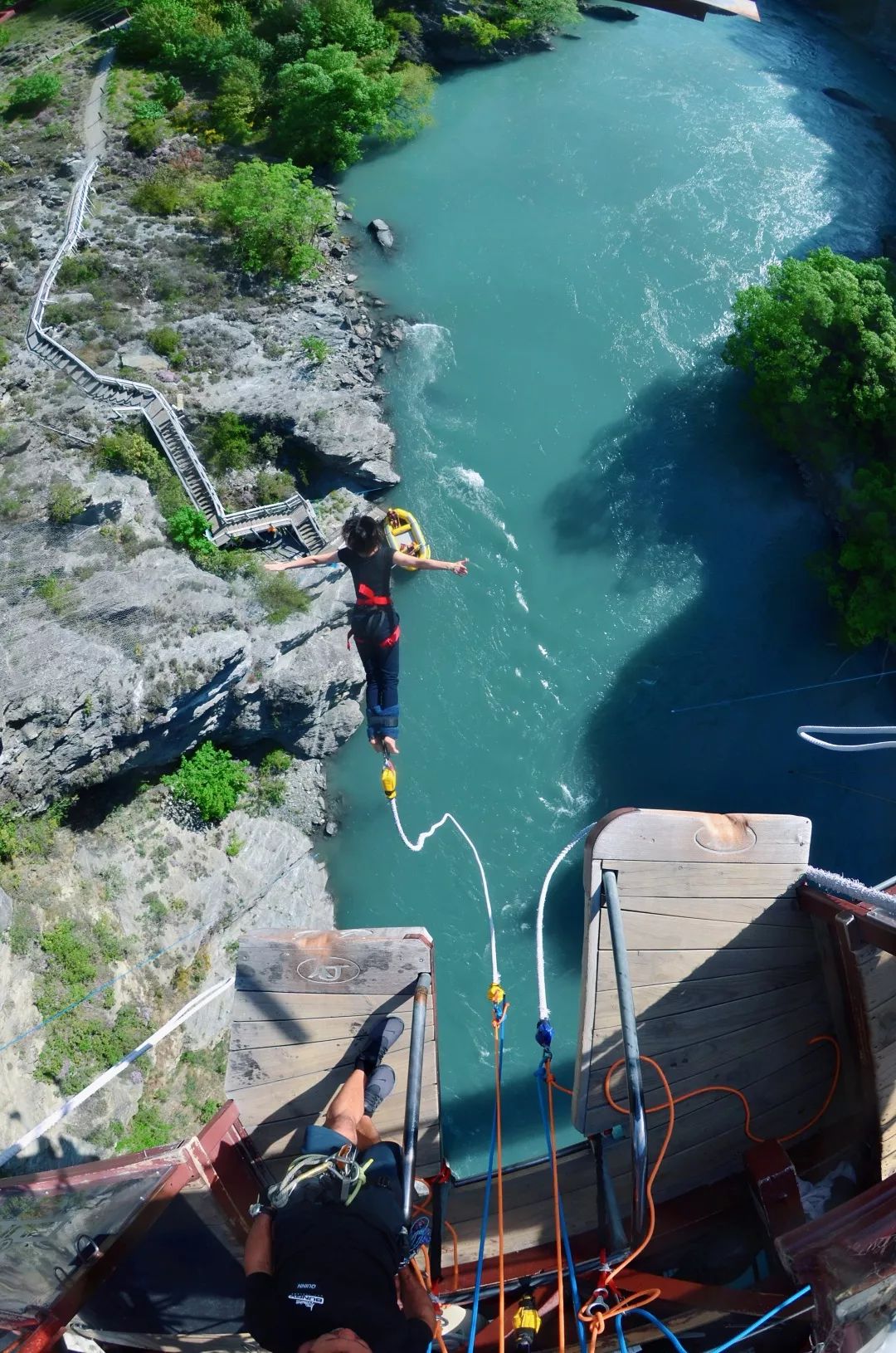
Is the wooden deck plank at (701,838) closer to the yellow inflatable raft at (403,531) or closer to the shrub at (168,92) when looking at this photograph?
the yellow inflatable raft at (403,531)

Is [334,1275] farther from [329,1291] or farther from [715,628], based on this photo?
[715,628]

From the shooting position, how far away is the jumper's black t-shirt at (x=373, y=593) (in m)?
9.34

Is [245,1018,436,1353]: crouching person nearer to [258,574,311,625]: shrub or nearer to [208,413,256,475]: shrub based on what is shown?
[258,574,311,625]: shrub

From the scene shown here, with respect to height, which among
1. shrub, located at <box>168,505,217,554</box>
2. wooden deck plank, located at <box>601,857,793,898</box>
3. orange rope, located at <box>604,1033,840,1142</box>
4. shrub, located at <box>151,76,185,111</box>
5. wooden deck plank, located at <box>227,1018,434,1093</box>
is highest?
shrub, located at <box>151,76,185,111</box>

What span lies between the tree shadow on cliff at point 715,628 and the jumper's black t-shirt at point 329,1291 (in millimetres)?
12487

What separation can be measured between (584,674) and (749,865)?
10520 mm

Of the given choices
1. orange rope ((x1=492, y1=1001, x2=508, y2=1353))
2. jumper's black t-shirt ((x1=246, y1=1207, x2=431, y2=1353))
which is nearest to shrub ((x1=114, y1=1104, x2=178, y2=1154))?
orange rope ((x1=492, y1=1001, x2=508, y2=1353))

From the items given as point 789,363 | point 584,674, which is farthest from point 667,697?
point 789,363

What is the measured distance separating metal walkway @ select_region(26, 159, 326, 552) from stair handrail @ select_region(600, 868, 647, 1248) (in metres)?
11.9

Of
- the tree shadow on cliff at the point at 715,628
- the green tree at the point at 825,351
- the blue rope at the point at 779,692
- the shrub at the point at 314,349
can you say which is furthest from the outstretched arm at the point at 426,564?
the green tree at the point at 825,351

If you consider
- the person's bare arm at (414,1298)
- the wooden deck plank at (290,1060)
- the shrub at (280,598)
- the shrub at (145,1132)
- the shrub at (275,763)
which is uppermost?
the person's bare arm at (414,1298)

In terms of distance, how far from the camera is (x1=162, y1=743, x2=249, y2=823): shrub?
15.3 metres

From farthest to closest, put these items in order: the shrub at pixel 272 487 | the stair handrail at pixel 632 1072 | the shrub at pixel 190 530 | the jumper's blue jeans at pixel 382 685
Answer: the shrub at pixel 272 487, the shrub at pixel 190 530, the jumper's blue jeans at pixel 382 685, the stair handrail at pixel 632 1072

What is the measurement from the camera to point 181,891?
14.8 meters
